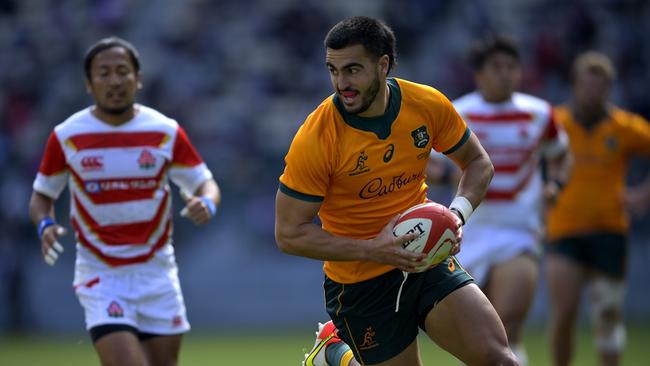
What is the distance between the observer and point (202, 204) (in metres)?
7.10

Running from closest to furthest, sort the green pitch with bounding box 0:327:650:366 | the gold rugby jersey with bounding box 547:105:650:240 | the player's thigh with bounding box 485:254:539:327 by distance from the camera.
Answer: the player's thigh with bounding box 485:254:539:327
the gold rugby jersey with bounding box 547:105:650:240
the green pitch with bounding box 0:327:650:366

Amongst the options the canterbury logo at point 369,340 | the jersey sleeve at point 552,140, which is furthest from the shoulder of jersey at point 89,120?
the jersey sleeve at point 552,140

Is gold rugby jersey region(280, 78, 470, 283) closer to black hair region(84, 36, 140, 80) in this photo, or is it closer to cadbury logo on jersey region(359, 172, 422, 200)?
cadbury logo on jersey region(359, 172, 422, 200)

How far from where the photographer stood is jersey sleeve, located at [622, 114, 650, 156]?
35.0ft

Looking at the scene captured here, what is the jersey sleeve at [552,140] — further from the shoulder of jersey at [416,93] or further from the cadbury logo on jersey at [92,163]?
the cadbury logo on jersey at [92,163]

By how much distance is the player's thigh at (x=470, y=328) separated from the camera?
19.0 ft

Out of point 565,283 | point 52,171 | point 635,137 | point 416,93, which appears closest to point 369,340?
point 416,93

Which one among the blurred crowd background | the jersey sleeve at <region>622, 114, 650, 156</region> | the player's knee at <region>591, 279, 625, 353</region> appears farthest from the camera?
the blurred crowd background

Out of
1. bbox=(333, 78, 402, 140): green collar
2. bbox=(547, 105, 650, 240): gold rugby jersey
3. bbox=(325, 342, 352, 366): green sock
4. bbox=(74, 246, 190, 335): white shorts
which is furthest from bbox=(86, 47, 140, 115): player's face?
bbox=(547, 105, 650, 240): gold rugby jersey

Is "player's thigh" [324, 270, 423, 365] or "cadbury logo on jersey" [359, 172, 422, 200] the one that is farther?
"player's thigh" [324, 270, 423, 365]

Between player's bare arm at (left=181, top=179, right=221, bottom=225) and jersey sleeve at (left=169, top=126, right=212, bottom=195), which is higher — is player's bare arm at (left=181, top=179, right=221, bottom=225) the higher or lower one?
the lower one

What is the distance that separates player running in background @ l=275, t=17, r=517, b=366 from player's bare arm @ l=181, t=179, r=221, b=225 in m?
1.05

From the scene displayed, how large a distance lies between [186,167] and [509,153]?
2.78 meters

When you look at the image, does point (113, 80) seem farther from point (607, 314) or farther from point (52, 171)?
point (607, 314)
